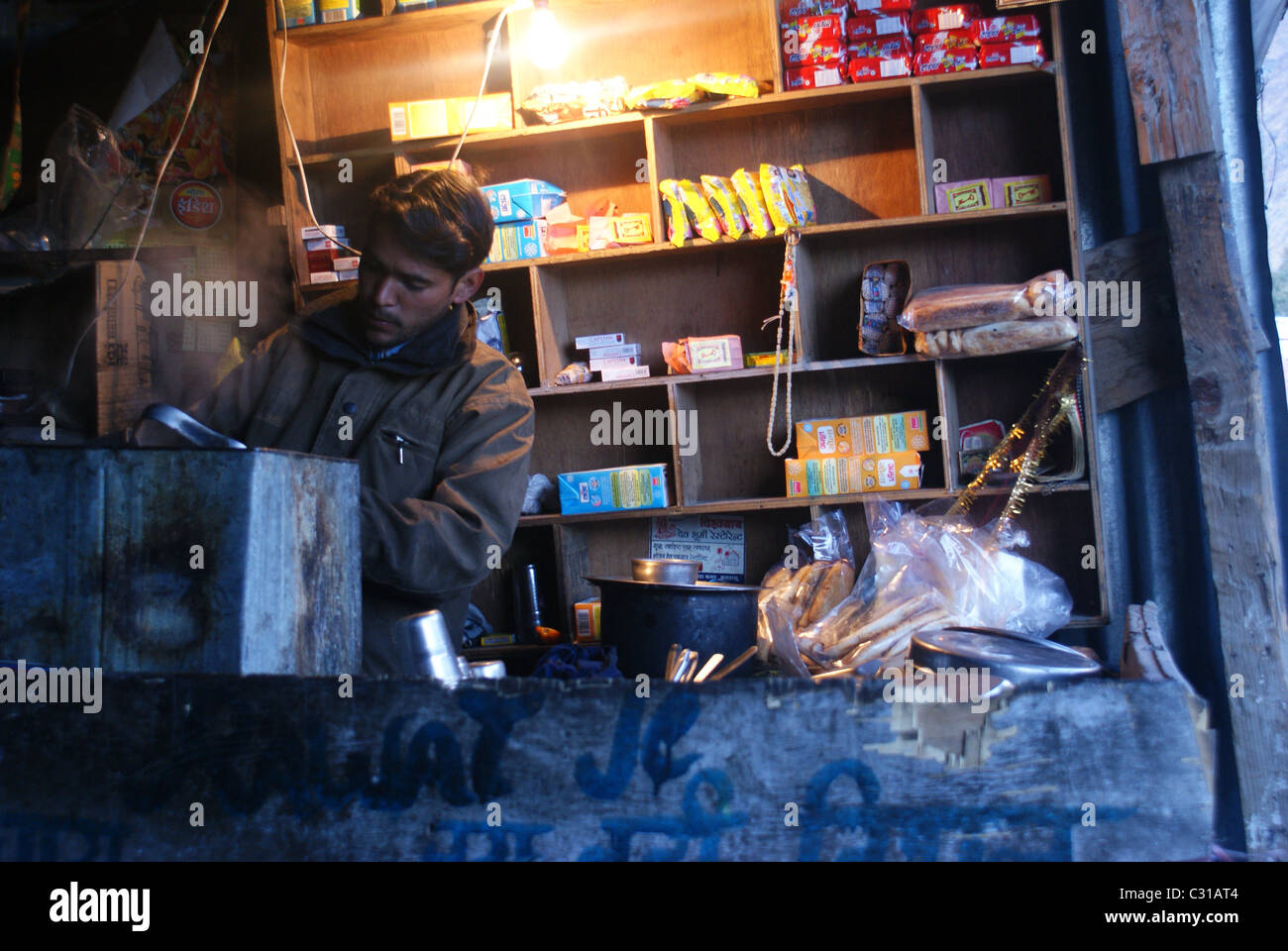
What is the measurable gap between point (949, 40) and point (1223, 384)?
125cm

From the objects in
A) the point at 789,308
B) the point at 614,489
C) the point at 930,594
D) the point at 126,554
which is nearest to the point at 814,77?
the point at 789,308

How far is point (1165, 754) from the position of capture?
2.97ft

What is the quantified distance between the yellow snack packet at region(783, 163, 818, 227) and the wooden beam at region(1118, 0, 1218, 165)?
0.91 metres

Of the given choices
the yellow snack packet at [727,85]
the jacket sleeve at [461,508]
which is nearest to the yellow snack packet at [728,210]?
the yellow snack packet at [727,85]

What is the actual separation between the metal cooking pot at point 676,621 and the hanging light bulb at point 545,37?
5.67ft

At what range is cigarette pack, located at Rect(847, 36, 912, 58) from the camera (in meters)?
2.98

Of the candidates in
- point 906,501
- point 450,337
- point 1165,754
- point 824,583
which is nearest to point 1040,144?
point 906,501

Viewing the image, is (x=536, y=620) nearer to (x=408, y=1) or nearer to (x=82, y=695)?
(x=408, y=1)

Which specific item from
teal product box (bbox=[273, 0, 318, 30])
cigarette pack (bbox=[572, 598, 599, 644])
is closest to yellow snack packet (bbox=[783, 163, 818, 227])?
cigarette pack (bbox=[572, 598, 599, 644])

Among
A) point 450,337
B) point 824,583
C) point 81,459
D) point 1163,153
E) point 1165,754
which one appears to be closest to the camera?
point 1165,754

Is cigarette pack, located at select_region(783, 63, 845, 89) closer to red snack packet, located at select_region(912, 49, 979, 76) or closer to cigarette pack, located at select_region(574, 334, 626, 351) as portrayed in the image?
red snack packet, located at select_region(912, 49, 979, 76)

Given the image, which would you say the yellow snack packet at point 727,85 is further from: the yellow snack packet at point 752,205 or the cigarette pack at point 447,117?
the cigarette pack at point 447,117
